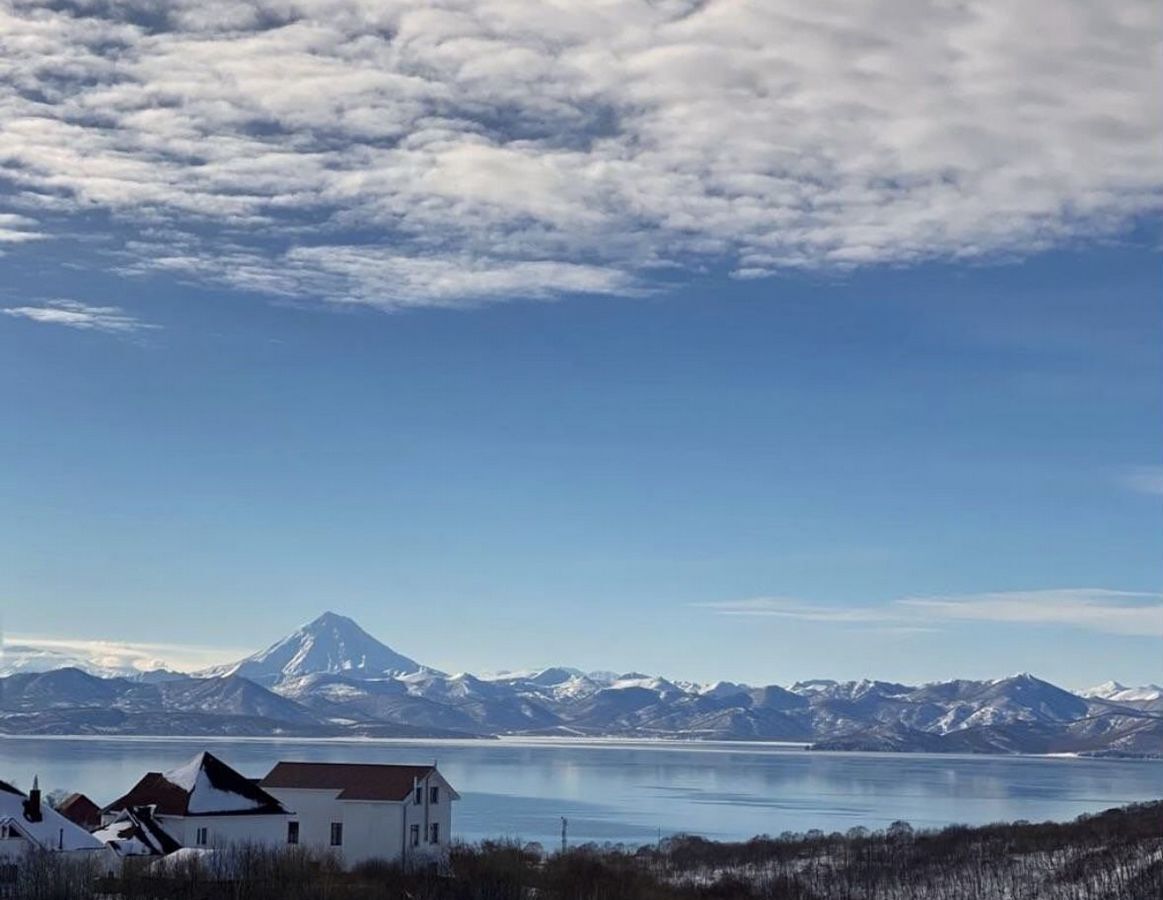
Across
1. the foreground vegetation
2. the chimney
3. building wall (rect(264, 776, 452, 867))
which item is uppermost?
the chimney

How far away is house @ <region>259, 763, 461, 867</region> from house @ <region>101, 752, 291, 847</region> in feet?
4.43

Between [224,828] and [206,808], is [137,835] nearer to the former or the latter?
[206,808]

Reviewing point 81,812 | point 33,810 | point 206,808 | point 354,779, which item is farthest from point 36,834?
point 81,812

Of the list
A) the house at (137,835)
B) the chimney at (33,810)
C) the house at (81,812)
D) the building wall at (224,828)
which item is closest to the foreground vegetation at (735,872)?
the building wall at (224,828)

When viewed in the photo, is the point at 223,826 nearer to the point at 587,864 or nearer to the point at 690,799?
the point at 587,864

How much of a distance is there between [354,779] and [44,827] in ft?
48.0

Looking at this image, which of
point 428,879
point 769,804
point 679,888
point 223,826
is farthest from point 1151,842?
point 769,804

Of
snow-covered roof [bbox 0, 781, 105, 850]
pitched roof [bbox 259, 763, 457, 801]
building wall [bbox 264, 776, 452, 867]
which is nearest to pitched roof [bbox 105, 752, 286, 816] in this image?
building wall [bbox 264, 776, 452, 867]

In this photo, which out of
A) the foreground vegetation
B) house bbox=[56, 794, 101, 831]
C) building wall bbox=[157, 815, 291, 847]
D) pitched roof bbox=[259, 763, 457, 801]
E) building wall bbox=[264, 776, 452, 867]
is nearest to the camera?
the foreground vegetation

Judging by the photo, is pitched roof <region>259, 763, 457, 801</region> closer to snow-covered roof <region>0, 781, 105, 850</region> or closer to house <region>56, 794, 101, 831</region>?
house <region>56, 794, 101, 831</region>

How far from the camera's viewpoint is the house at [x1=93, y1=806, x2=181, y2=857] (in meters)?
58.5

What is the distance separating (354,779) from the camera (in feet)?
221

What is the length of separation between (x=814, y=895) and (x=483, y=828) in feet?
163

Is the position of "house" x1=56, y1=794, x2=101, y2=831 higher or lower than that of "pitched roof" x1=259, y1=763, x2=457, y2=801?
lower
